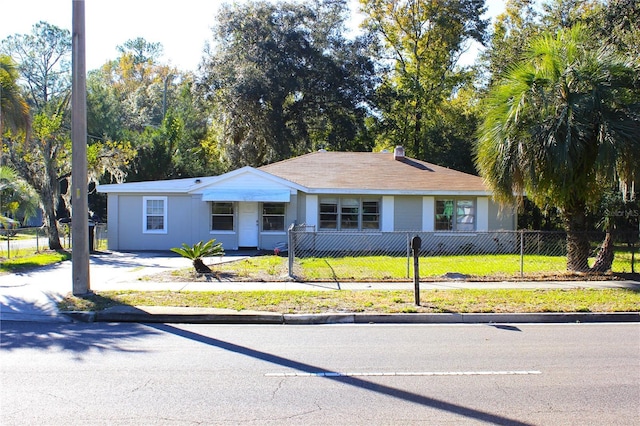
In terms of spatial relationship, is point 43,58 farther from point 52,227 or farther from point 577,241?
point 577,241

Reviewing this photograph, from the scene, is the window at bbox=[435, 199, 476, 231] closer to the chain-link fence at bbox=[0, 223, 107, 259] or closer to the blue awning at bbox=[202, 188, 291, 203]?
the blue awning at bbox=[202, 188, 291, 203]

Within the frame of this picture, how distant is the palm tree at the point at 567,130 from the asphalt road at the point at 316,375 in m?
5.96

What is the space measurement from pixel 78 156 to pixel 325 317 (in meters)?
6.13

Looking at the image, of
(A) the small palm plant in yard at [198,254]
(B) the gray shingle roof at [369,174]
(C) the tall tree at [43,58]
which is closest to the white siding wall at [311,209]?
(B) the gray shingle roof at [369,174]

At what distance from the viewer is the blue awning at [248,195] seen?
21.9m

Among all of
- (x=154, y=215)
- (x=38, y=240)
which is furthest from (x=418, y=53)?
(x=38, y=240)

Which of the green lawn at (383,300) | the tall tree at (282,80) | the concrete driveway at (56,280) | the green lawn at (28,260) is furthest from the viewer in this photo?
the tall tree at (282,80)

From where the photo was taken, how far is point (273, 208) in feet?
76.1

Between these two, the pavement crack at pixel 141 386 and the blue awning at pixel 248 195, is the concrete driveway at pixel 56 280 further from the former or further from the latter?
the pavement crack at pixel 141 386

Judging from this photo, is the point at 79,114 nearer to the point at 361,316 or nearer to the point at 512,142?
the point at 361,316

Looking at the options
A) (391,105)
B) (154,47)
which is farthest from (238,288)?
(154,47)

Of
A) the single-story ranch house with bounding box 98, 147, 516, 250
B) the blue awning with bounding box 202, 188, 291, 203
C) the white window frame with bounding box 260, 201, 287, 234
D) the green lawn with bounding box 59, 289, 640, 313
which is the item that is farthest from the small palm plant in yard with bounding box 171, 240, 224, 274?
the white window frame with bounding box 260, 201, 287, 234

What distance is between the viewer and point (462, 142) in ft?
118

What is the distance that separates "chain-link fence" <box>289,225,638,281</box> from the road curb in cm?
394
